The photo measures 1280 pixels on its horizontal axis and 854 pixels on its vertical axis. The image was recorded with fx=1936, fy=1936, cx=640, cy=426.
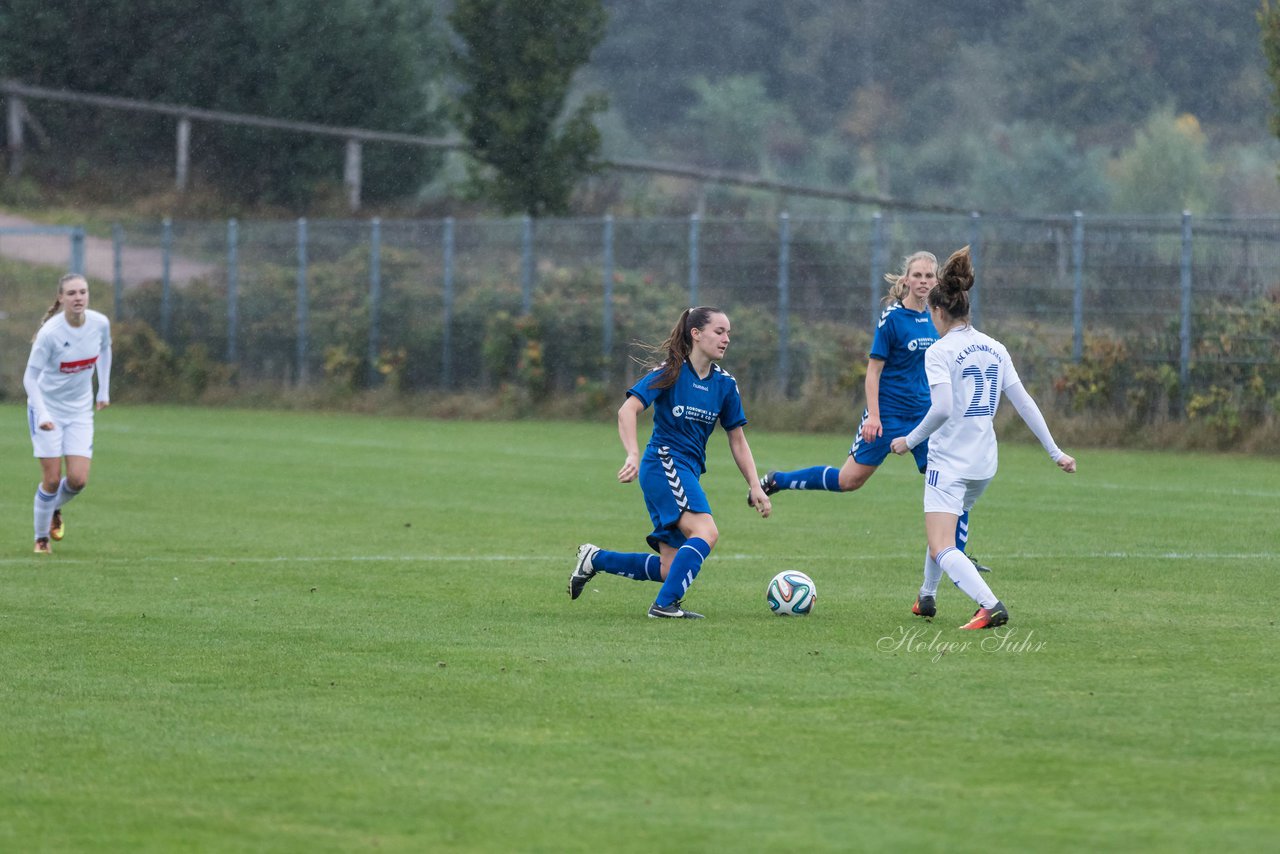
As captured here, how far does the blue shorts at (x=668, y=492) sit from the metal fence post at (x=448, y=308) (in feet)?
68.6

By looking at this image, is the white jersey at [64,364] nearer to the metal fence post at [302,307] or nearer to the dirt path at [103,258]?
the metal fence post at [302,307]

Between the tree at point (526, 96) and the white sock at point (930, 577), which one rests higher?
the tree at point (526, 96)

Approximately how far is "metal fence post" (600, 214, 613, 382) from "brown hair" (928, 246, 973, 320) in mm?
19404

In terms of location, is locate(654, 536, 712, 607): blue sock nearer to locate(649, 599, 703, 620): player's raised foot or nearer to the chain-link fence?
locate(649, 599, 703, 620): player's raised foot

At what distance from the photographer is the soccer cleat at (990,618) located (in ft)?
28.7

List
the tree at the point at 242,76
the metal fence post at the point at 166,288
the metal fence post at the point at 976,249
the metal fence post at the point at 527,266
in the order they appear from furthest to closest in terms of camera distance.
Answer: the tree at the point at 242,76
the metal fence post at the point at 166,288
the metal fence post at the point at 527,266
the metal fence post at the point at 976,249

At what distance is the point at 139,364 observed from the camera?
1289 inches

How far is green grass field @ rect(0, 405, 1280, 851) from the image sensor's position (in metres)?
5.49

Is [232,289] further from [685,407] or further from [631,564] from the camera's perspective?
[685,407]

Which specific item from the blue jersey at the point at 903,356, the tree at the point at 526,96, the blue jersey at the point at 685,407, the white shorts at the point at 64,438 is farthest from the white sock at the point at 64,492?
the tree at the point at 526,96

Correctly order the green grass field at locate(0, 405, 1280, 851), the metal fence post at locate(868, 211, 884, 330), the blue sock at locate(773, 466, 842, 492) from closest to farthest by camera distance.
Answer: the green grass field at locate(0, 405, 1280, 851), the blue sock at locate(773, 466, 842, 492), the metal fence post at locate(868, 211, 884, 330)

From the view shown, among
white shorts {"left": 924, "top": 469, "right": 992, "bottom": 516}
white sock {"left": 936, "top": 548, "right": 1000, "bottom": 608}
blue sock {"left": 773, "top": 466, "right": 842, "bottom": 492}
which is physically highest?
white shorts {"left": 924, "top": 469, "right": 992, "bottom": 516}

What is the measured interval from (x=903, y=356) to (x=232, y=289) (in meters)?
22.6

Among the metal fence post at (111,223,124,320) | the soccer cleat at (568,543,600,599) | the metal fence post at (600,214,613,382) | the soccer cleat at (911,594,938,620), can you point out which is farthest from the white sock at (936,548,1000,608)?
the metal fence post at (111,223,124,320)
